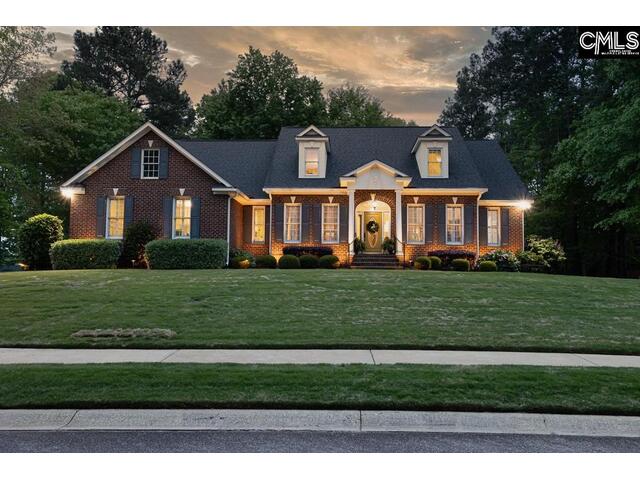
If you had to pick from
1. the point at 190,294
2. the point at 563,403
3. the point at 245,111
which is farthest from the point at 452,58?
the point at 245,111

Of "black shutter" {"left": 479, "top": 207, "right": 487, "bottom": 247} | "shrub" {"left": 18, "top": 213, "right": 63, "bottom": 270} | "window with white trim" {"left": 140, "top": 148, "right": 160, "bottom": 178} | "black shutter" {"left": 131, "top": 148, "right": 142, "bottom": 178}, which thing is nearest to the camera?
"shrub" {"left": 18, "top": 213, "right": 63, "bottom": 270}

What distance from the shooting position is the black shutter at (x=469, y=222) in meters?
23.5

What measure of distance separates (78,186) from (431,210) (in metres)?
16.7

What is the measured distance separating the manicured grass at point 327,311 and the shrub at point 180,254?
3364 mm

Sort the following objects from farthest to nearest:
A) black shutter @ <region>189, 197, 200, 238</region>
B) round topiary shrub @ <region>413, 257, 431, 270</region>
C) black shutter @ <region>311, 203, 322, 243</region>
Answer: black shutter @ <region>311, 203, 322, 243</region> → black shutter @ <region>189, 197, 200, 238</region> → round topiary shrub @ <region>413, 257, 431, 270</region>

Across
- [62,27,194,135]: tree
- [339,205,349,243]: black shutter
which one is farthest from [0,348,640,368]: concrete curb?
[62,27,194,135]: tree

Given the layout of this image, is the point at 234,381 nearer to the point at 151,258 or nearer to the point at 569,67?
the point at 151,258

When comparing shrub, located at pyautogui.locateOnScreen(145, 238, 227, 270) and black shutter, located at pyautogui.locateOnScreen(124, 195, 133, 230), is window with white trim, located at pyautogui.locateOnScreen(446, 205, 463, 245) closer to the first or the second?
shrub, located at pyautogui.locateOnScreen(145, 238, 227, 270)

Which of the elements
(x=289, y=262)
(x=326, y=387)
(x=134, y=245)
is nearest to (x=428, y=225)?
(x=289, y=262)

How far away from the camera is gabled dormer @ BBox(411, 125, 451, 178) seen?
24212mm

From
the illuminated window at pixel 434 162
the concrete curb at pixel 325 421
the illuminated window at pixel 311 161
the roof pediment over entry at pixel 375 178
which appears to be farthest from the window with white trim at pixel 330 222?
the concrete curb at pixel 325 421

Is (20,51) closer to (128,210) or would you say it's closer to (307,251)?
(128,210)

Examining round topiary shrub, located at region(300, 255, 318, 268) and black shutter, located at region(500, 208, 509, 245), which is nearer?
round topiary shrub, located at region(300, 255, 318, 268)

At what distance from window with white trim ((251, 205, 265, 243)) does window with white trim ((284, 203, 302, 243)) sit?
1.36 m
